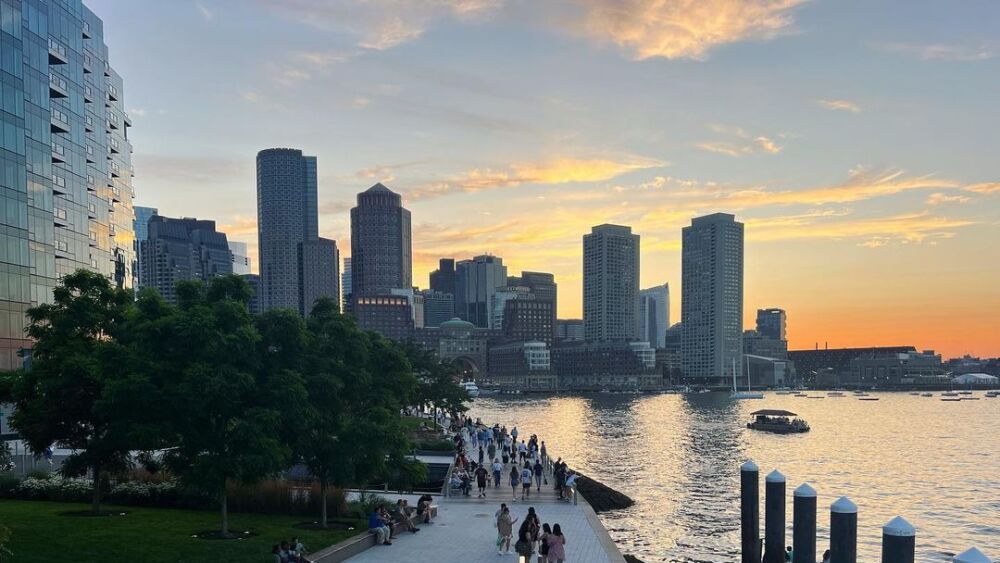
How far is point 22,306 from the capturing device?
54.6m

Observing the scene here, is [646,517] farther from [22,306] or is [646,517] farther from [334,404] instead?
[22,306]

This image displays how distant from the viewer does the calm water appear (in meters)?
41.9

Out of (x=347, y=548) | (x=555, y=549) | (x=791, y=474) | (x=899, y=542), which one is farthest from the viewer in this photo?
(x=791, y=474)

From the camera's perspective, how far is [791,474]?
6638 centimetres

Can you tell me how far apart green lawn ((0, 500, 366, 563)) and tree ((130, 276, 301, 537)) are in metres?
1.81

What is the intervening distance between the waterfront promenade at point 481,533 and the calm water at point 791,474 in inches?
235

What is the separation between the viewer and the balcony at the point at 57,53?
6172 cm

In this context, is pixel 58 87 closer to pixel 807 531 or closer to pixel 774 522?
pixel 774 522

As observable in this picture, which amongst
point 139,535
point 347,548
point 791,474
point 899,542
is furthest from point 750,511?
point 791,474

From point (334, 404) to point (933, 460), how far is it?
238 ft

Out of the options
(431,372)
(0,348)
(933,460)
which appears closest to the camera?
(0,348)

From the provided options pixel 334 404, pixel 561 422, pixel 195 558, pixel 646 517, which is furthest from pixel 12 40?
pixel 561 422

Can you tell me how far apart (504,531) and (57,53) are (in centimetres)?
5956

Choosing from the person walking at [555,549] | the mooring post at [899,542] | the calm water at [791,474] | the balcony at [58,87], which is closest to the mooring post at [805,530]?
the mooring post at [899,542]
